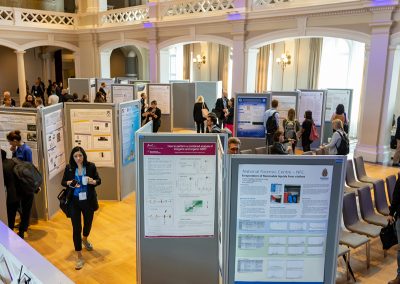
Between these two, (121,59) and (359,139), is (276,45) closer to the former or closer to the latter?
(359,139)

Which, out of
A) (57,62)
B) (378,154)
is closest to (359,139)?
(378,154)

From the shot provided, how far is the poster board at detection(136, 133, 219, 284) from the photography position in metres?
3.37

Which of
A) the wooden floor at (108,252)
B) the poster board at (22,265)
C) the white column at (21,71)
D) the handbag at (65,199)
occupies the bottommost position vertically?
the wooden floor at (108,252)

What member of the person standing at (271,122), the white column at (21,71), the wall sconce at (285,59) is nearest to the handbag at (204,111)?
the person standing at (271,122)

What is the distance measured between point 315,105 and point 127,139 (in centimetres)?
546

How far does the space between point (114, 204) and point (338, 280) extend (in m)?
4.02

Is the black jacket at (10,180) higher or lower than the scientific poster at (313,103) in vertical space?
lower

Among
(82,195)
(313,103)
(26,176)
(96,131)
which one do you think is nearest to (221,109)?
(313,103)

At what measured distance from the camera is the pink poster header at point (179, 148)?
3.35 m

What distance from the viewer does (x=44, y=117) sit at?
5.77 m

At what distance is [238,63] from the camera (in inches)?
495

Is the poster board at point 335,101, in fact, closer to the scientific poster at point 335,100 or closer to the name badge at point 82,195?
the scientific poster at point 335,100

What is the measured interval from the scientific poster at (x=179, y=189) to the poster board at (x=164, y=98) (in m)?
9.06

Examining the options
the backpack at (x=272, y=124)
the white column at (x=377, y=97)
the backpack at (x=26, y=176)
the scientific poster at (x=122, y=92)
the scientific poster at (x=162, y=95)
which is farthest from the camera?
the scientific poster at (x=162, y=95)
